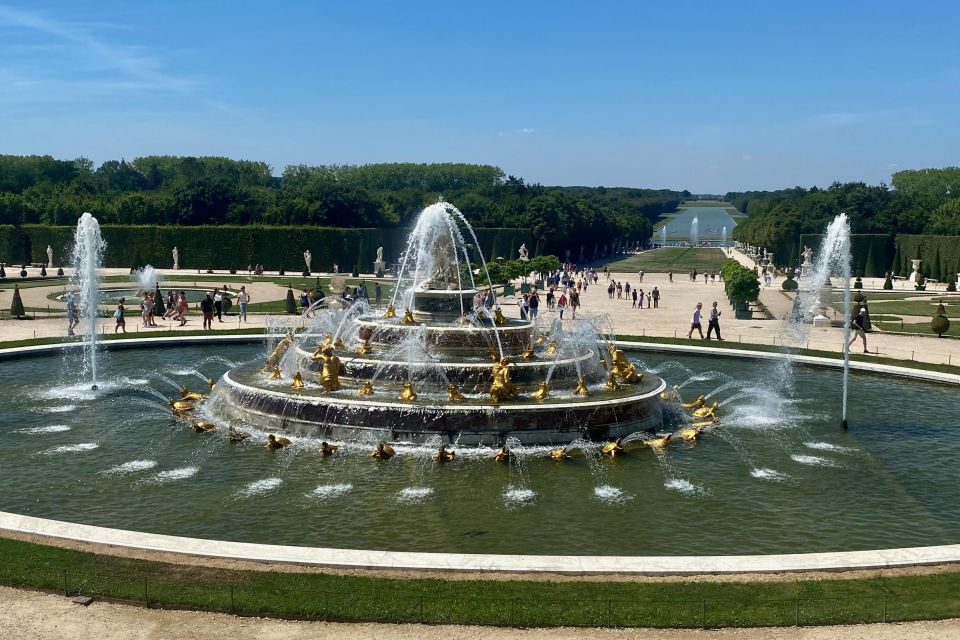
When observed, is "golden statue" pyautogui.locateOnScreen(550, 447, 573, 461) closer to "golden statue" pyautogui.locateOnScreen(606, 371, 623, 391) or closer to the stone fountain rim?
"golden statue" pyautogui.locateOnScreen(606, 371, 623, 391)

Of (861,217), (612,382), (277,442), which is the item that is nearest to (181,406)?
(277,442)

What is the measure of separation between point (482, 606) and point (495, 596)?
42 cm

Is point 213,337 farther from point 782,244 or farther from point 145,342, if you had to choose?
point 782,244

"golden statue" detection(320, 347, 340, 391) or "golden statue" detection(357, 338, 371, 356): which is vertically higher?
"golden statue" detection(357, 338, 371, 356)

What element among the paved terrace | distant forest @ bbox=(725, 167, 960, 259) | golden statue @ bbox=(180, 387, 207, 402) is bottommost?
golden statue @ bbox=(180, 387, 207, 402)

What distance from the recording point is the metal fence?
12.4 meters

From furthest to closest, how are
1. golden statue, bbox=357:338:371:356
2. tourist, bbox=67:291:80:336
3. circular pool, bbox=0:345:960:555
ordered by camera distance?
1. tourist, bbox=67:291:80:336
2. golden statue, bbox=357:338:371:356
3. circular pool, bbox=0:345:960:555

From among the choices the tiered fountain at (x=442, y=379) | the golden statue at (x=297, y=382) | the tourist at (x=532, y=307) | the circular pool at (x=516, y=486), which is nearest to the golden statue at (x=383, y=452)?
the circular pool at (x=516, y=486)

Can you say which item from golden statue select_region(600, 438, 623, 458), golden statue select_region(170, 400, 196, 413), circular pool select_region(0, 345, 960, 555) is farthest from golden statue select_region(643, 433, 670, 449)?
golden statue select_region(170, 400, 196, 413)

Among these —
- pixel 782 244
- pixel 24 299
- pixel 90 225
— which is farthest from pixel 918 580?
pixel 782 244

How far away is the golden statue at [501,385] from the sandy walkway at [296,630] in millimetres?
10755

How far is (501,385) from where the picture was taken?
22844mm

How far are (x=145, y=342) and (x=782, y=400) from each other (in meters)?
25.5

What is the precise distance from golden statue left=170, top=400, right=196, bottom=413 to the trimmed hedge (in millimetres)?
66546
